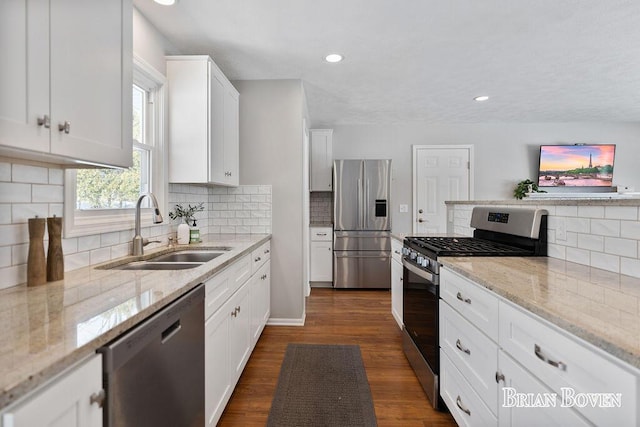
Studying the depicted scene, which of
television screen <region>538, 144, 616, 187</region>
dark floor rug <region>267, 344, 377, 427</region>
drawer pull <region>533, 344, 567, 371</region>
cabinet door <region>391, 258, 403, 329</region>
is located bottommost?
dark floor rug <region>267, 344, 377, 427</region>

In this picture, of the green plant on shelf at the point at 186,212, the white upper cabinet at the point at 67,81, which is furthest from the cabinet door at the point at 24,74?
the green plant on shelf at the point at 186,212

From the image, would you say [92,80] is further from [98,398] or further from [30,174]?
[98,398]

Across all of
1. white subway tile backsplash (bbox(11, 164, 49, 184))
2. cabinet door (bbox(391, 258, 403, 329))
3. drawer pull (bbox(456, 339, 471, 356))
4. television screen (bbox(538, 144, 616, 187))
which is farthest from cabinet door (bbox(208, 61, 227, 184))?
television screen (bbox(538, 144, 616, 187))

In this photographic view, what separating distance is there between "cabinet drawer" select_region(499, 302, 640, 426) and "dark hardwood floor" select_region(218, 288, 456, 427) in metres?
0.99

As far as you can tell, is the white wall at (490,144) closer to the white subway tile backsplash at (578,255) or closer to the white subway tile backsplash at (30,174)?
the white subway tile backsplash at (578,255)

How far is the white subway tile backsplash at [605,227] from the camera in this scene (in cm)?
130

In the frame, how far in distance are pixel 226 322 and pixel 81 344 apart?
106 centimetres

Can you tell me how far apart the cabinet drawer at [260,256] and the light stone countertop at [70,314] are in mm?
851

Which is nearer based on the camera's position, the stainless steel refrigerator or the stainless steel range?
the stainless steel range

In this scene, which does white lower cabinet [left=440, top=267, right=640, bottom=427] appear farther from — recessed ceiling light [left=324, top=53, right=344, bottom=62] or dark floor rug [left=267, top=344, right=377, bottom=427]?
recessed ceiling light [left=324, top=53, right=344, bottom=62]

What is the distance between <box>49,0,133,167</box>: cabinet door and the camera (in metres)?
1.02

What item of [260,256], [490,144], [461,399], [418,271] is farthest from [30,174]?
[490,144]

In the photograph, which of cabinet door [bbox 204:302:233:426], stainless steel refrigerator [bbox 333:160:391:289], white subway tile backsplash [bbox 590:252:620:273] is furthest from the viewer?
stainless steel refrigerator [bbox 333:160:391:289]

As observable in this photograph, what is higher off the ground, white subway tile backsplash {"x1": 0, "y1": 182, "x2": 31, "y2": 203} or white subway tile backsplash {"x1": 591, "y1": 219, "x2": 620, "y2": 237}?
white subway tile backsplash {"x1": 0, "y1": 182, "x2": 31, "y2": 203}
